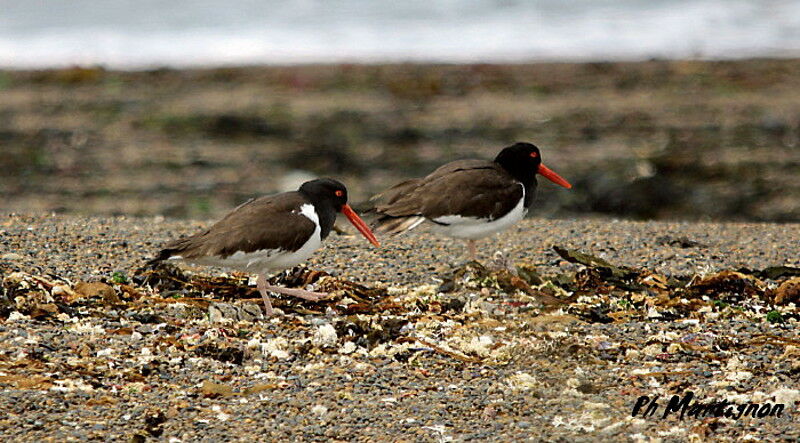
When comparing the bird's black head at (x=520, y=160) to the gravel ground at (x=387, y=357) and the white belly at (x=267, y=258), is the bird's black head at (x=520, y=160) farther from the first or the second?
the white belly at (x=267, y=258)

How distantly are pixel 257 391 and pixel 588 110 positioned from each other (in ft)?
22.5

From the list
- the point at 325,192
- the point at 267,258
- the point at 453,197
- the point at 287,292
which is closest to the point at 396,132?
the point at 453,197

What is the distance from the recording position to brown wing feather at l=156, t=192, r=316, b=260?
4.59 metres

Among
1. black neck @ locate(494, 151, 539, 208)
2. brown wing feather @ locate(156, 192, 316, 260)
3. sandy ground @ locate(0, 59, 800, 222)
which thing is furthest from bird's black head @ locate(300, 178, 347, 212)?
sandy ground @ locate(0, 59, 800, 222)

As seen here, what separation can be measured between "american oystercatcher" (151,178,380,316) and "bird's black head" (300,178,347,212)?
5cm

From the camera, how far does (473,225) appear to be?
557cm

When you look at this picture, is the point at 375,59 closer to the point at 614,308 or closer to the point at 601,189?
the point at 601,189

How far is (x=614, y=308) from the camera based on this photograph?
475 centimetres

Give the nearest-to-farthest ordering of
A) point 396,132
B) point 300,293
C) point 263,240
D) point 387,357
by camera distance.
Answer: point 387,357, point 263,240, point 300,293, point 396,132

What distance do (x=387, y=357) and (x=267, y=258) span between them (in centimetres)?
86

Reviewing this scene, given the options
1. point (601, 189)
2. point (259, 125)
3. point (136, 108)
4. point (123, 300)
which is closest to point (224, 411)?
point (123, 300)

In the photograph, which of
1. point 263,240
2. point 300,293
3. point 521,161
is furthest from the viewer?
point 521,161

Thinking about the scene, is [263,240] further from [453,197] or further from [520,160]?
[520,160]

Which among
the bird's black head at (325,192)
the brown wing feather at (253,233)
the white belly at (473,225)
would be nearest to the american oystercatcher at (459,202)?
the white belly at (473,225)
